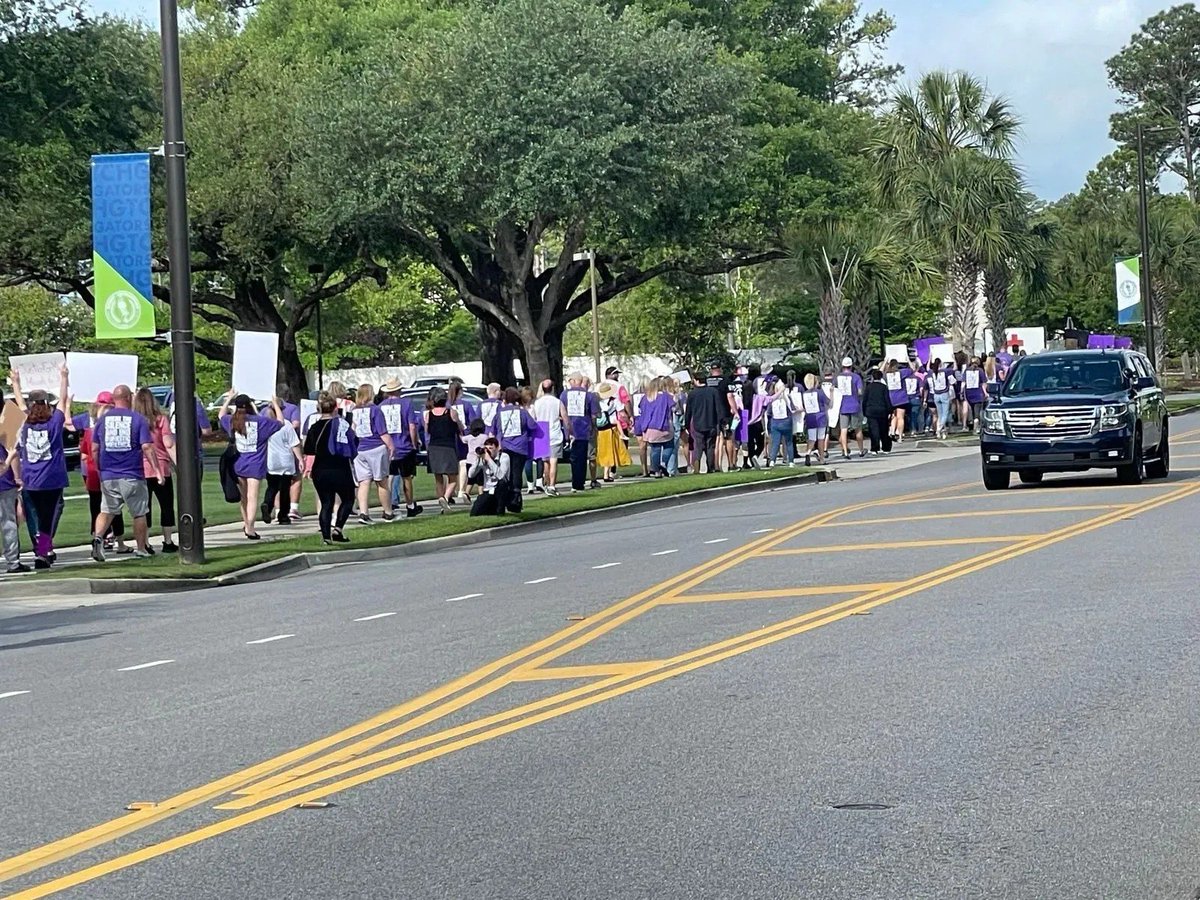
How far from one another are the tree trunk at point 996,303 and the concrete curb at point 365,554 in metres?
21.4

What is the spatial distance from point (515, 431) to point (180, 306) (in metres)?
6.84

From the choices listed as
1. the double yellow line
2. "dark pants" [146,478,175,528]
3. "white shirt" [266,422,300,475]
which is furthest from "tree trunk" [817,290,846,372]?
the double yellow line

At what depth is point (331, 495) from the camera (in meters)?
21.9

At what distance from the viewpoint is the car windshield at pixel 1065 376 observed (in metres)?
25.2

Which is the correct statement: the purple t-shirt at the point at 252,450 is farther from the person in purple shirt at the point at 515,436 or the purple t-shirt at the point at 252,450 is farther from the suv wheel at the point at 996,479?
the suv wheel at the point at 996,479

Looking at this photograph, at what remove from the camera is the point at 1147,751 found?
845 cm

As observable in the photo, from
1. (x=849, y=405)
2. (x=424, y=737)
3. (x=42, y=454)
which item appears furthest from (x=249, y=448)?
(x=849, y=405)

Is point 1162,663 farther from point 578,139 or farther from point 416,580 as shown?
point 578,139

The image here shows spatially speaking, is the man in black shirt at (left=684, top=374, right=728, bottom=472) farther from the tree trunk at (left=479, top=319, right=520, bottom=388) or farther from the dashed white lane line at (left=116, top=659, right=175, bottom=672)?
the tree trunk at (left=479, top=319, right=520, bottom=388)

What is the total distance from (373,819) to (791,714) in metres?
2.67

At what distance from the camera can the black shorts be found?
86.2 ft

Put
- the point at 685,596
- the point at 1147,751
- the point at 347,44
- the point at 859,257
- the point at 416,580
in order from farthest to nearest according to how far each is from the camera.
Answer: the point at 347,44 < the point at 859,257 < the point at 416,580 < the point at 685,596 < the point at 1147,751

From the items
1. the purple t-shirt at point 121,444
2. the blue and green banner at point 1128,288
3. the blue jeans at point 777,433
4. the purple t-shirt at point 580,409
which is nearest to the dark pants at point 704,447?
the blue jeans at point 777,433

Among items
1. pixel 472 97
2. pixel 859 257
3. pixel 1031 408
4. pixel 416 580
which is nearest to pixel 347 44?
pixel 472 97
